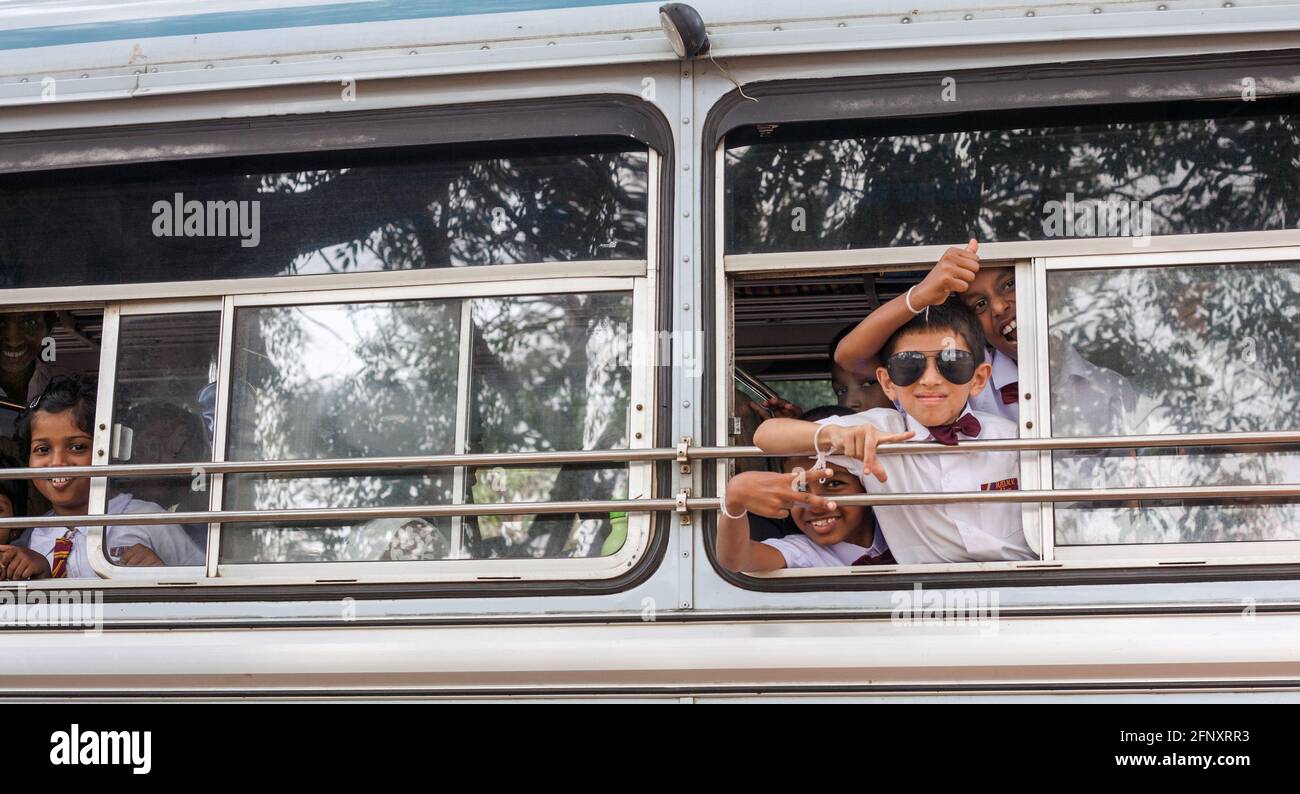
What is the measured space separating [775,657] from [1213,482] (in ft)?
3.29

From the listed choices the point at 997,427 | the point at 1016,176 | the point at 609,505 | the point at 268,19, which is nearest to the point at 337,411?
the point at 609,505

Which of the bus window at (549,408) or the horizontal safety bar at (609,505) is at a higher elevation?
the bus window at (549,408)

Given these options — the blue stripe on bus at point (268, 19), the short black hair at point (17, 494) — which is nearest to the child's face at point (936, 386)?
the blue stripe on bus at point (268, 19)

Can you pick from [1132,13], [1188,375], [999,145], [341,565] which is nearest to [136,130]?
[341,565]

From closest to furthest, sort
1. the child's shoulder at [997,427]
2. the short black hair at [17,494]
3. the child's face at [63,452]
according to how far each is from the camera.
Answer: the child's shoulder at [997,427], the child's face at [63,452], the short black hair at [17,494]

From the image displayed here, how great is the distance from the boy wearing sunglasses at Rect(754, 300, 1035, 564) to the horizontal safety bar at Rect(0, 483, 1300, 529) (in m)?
0.13

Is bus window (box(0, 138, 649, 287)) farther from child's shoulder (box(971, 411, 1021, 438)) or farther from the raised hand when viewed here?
child's shoulder (box(971, 411, 1021, 438))

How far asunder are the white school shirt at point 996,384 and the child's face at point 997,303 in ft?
0.06

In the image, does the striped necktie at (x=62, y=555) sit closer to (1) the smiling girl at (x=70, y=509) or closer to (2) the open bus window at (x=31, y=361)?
(1) the smiling girl at (x=70, y=509)

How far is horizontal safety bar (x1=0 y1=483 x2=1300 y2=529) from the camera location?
2348mm

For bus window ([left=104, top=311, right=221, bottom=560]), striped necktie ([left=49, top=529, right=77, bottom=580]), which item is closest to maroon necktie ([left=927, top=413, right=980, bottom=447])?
bus window ([left=104, top=311, right=221, bottom=560])

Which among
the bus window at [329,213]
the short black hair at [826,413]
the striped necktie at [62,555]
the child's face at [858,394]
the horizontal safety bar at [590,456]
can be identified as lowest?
the striped necktie at [62,555]

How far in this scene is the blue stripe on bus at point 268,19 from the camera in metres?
2.81
